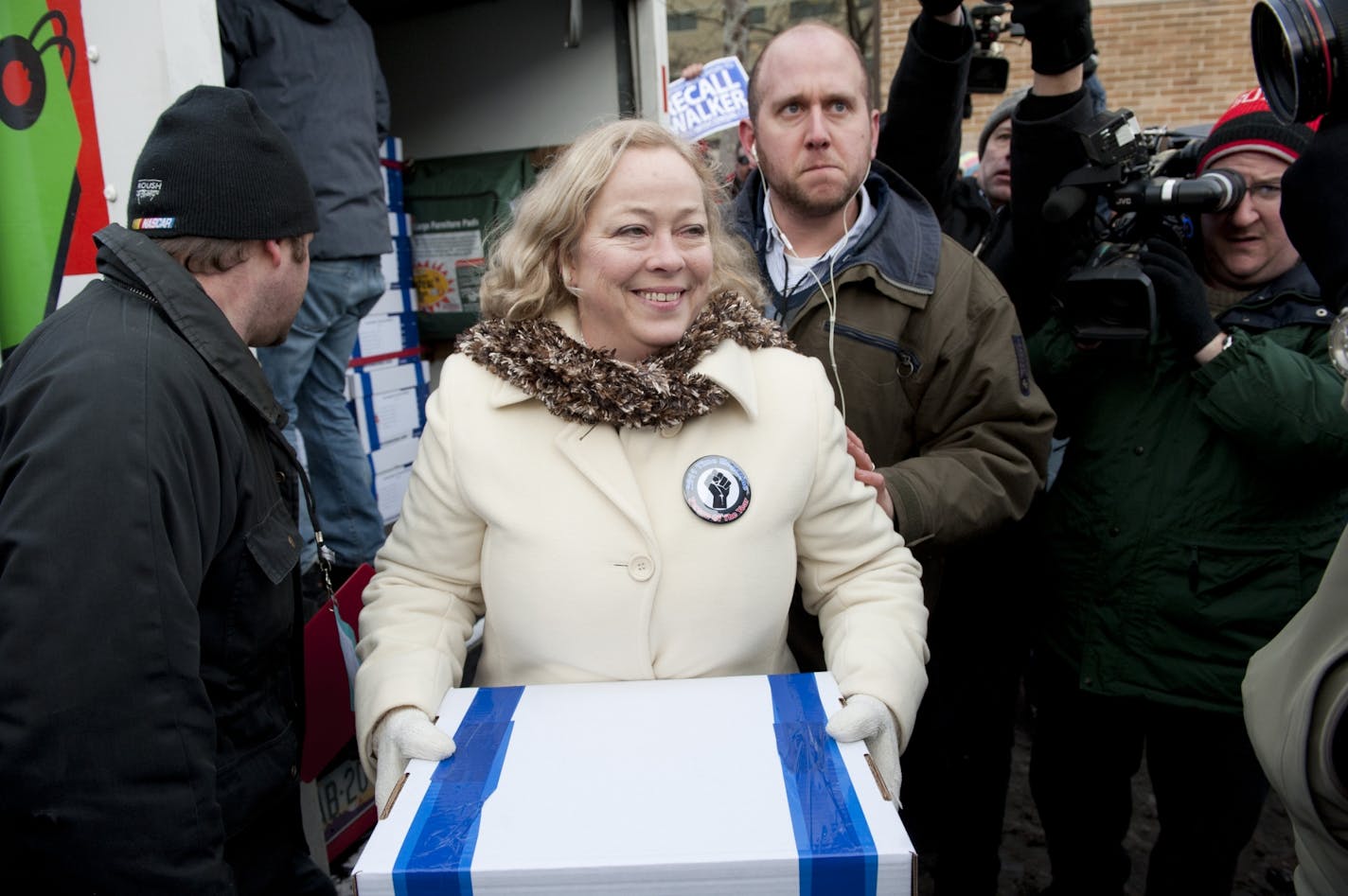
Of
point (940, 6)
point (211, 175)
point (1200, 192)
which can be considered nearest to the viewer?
point (211, 175)

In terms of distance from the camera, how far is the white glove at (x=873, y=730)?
1.39 metres

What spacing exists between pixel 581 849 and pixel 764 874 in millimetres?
215

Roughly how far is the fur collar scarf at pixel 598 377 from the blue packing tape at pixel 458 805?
494mm

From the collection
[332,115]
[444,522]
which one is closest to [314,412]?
[332,115]

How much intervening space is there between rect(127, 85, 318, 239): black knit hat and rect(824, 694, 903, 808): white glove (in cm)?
123

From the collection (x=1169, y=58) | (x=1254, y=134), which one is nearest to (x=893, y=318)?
(x=1254, y=134)

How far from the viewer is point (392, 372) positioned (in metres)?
4.98

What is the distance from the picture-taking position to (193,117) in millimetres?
1584

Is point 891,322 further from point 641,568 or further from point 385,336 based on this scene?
point 385,336

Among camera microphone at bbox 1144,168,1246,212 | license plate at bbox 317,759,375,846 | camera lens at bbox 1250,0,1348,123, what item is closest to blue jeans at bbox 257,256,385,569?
license plate at bbox 317,759,375,846

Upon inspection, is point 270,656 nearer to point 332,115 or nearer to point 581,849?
point 581,849

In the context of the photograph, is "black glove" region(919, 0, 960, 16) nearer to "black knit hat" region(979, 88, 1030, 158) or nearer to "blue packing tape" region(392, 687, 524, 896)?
"black knit hat" region(979, 88, 1030, 158)

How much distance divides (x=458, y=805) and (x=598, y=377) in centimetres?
73

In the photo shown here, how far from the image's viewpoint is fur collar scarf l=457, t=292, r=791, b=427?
1.65 m
